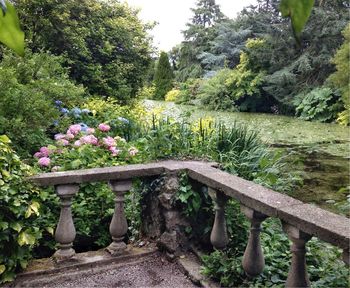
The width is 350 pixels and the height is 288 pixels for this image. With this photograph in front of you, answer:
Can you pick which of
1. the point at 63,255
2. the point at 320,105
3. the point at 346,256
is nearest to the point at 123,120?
the point at 63,255

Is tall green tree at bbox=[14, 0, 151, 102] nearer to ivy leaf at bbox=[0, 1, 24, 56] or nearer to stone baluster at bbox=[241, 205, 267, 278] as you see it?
stone baluster at bbox=[241, 205, 267, 278]

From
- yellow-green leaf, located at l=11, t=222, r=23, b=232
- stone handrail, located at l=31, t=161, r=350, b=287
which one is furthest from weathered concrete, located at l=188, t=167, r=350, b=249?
yellow-green leaf, located at l=11, t=222, r=23, b=232

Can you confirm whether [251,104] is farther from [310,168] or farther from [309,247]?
[309,247]

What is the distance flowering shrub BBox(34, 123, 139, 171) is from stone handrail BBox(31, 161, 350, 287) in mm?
550

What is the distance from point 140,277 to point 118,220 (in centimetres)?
44

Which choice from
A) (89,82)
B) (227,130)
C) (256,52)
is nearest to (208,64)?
(256,52)

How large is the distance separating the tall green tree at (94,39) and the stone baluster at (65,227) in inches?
144

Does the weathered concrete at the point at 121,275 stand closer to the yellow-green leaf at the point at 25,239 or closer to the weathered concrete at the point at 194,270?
the weathered concrete at the point at 194,270

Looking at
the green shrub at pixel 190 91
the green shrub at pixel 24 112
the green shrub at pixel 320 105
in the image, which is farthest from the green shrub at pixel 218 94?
the green shrub at pixel 24 112

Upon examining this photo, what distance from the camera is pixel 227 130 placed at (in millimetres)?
4160

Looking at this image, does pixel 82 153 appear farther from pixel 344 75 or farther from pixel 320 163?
pixel 344 75

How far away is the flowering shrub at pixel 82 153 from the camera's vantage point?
304 centimetres

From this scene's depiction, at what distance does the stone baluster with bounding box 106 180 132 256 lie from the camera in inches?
102

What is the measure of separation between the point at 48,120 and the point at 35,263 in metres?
1.70
